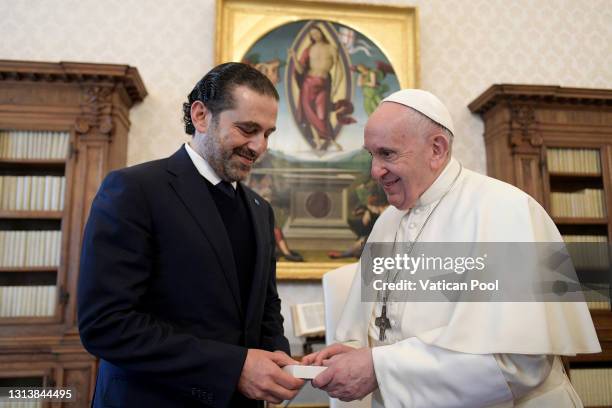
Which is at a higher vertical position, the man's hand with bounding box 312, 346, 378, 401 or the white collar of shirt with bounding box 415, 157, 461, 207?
the white collar of shirt with bounding box 415, 157, 461, 207

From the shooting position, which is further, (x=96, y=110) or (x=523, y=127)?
(x=523, y=127)

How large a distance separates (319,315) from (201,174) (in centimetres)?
230

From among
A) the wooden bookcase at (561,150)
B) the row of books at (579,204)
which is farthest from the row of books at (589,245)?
the row of books at (579,204)

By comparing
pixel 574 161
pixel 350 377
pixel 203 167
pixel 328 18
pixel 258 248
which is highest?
pixel 328 18

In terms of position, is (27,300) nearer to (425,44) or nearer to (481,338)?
(481,338)

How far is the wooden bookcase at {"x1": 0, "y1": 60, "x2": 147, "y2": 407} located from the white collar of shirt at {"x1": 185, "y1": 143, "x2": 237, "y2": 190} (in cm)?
221

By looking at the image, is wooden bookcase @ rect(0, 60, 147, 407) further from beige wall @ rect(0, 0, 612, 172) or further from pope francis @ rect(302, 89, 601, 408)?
pope francis @ rect(302, 89, 601, 408)

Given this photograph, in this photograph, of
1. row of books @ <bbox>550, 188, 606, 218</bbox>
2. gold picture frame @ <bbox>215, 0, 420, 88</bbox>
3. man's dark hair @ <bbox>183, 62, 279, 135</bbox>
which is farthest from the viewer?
gold picture frame @ <bbox>215, 0, 420, 88</bbox>

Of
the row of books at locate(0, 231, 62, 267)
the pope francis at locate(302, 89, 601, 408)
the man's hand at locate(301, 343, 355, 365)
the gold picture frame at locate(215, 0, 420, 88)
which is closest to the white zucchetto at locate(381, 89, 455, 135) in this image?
the pope francis at locate(302, 89, 601, 408)

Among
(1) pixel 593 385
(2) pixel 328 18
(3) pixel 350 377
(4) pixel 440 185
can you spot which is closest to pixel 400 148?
(4) pixel 440 185

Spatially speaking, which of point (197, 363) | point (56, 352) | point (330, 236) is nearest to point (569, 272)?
point (197, 363)

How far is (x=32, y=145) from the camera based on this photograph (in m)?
3.89

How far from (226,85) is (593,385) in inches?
155

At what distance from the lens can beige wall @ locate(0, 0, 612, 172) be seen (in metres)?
4.38
